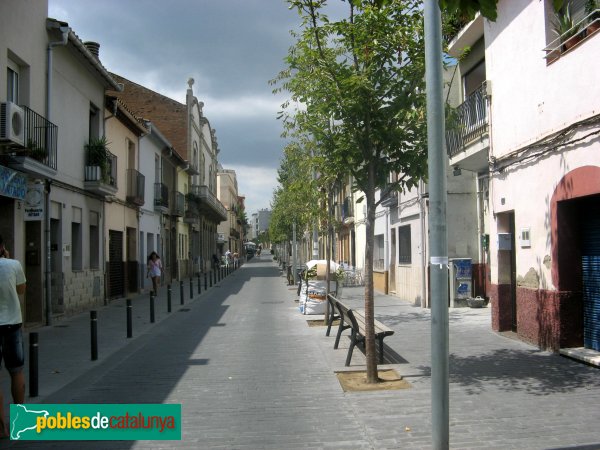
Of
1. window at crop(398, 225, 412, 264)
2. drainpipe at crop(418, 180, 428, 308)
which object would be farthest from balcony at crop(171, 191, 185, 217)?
drainpipe at crop(418, 180, 428, 308)

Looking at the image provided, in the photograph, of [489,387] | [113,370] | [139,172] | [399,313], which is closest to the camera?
[489,387]

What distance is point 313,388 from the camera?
22.2ft

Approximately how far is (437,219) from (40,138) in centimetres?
1088

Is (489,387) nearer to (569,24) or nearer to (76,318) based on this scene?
(569,24)

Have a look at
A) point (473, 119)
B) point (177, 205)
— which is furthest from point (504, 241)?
point (177, 205)

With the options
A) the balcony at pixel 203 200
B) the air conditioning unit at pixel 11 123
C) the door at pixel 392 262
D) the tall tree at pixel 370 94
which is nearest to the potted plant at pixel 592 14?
the tall tree at pixel 370 94

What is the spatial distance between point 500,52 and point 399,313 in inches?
273

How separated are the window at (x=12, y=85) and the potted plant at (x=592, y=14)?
1092 centimetres

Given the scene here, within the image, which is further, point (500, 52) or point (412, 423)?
point (500, 52)

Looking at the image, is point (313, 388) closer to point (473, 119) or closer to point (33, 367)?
point (33, 367)

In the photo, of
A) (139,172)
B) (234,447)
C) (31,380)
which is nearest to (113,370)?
(31,380)

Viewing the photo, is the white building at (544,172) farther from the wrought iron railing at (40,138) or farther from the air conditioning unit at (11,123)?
the wrought iron railing at (40,138)

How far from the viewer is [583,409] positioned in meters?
5.59

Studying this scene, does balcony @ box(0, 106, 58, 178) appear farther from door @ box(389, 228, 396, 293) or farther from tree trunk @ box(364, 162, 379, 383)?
door @ box(389, 228, 396, 293)
